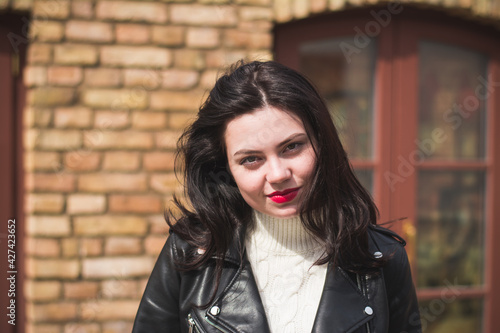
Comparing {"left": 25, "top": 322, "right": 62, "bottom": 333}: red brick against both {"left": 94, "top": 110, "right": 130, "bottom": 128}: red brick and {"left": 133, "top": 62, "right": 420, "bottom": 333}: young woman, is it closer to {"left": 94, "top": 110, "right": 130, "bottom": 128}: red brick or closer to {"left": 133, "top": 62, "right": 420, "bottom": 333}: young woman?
{"left": 94, "top": 110, "right": 130, "bottom": 128}: red brick

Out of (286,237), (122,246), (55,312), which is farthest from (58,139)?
(286,237)

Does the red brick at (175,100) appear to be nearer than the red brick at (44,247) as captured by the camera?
No

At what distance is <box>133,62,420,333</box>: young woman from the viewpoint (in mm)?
1296

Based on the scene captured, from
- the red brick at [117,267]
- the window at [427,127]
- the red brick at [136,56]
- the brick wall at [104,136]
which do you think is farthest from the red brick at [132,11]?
the red brick at [117,267]

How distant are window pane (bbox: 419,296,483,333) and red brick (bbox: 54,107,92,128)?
2.38 meters

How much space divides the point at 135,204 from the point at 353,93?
155 centimetres

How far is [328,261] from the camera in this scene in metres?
1.44

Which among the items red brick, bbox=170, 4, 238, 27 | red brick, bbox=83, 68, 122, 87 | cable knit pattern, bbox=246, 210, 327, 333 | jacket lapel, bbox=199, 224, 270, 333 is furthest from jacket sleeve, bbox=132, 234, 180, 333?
red brick, bbox=170, 4, 238, 27

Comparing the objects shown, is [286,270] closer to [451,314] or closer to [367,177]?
[367,177]

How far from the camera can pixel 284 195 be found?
129 cm

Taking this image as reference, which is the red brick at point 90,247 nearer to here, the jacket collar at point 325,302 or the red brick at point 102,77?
the red brick at point 102,77

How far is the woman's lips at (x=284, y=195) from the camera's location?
1.29m

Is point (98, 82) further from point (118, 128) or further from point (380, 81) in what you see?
point (380, 81)

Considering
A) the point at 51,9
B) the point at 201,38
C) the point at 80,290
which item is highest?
the point at 51,9
